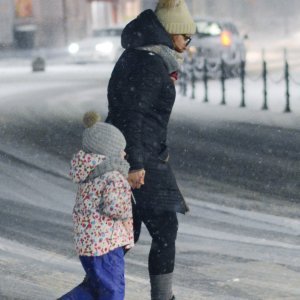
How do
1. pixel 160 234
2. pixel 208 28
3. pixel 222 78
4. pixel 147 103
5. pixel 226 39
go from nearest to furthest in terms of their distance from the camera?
pixel 147 103 → pixel 160 234 → pixel 222 78 → pixel 226 39 → pixel 208 28

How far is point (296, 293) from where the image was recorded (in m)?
7.33

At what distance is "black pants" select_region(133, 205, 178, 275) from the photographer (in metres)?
6.55

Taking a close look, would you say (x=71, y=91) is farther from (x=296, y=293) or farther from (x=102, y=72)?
(x=296, y=293)

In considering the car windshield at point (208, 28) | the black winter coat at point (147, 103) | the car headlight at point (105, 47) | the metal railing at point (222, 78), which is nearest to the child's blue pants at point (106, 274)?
the black winter coat at point (147, 103)

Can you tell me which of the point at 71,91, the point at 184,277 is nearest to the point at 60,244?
the point at 184,277

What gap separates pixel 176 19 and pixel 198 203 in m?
5.21

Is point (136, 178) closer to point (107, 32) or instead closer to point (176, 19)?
point (176, 19)

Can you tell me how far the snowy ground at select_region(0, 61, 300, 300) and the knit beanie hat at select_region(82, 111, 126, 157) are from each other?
140 centimetres

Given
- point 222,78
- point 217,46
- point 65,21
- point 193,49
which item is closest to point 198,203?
point 222,78

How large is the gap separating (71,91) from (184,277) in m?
21.2

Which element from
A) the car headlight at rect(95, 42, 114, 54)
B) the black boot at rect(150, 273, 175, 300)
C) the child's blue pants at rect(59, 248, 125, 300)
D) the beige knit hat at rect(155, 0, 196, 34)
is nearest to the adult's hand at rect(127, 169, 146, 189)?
the child's blue pants at rect(59, 248, 125, 300)

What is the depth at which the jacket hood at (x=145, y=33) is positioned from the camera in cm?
653

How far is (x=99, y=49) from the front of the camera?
45656mm

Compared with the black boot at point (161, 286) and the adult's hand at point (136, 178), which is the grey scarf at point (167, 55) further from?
the black boot at point (161, 286)
